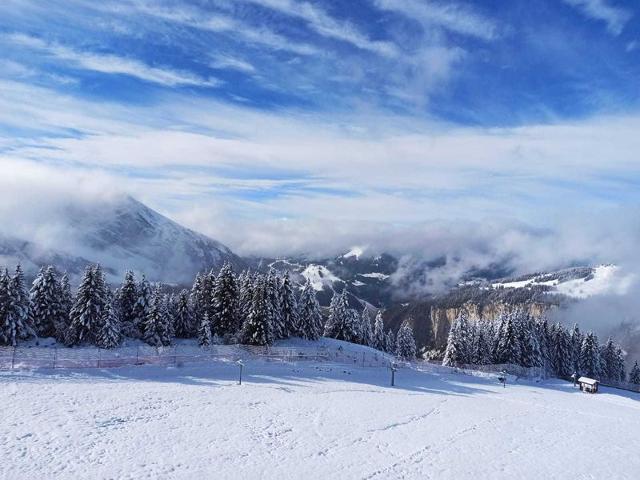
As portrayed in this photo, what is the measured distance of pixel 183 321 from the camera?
67.1 metres

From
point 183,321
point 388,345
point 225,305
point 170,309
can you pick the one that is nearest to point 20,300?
point 170,309

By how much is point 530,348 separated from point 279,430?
67.9 m

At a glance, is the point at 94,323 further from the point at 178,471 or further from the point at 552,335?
the point at 552,335

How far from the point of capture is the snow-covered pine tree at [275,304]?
2549 inches

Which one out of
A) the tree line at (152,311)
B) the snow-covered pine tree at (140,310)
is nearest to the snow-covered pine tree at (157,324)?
the tree line at (152,311)

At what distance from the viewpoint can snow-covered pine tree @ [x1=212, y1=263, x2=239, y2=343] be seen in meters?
68.5

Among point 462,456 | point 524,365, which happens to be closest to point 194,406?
point 462,456

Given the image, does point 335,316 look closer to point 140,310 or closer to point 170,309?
point 170,309

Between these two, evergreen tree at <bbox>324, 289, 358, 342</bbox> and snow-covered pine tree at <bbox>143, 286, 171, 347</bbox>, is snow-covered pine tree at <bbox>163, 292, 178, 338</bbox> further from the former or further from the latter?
evergreen tree at <bbox>324, 289, 358, 342</bbox>

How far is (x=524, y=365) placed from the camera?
275ft

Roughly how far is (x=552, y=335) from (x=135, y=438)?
296 ft

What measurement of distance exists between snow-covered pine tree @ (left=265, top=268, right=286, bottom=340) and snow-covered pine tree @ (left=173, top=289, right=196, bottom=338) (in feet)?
37.9

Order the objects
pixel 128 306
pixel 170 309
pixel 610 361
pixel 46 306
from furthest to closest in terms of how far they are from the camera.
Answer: pixel 610 361 < pixel 170 309 < pixel 128 306 < pixel 46 306

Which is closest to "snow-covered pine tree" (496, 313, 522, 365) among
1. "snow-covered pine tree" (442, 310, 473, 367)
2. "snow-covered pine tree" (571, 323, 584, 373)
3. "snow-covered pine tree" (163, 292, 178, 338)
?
"snow-covered pine tree" (442, 310, 473, 367)
